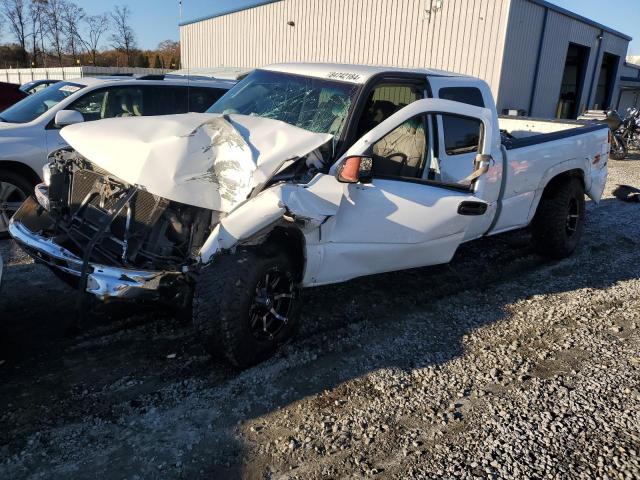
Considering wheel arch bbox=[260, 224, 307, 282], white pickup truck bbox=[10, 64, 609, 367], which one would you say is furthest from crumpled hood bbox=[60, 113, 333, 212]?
wheel arch bbox=[260, 224, 307, 282]

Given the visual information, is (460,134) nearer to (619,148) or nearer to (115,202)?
(115,202)

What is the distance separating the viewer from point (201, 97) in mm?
7184

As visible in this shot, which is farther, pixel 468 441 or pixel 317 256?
pixel 317 256

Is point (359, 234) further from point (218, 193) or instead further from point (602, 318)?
point (602, 318)

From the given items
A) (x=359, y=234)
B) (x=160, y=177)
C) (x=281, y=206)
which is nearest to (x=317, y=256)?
(x=359, y=234)

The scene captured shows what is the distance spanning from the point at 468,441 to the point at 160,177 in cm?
243

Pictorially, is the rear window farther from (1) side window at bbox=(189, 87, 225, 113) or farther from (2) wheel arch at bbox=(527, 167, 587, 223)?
(1) side window at bbox=(189, 87, 225, 113)

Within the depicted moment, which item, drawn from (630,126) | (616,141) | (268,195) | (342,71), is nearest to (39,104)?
(342,71)

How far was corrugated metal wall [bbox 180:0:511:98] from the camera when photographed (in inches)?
617

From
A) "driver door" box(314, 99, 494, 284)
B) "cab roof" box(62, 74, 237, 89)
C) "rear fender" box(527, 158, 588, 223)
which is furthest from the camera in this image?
"cab roof" box(62, 74, 237, 89)

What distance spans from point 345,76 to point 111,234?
2.18m

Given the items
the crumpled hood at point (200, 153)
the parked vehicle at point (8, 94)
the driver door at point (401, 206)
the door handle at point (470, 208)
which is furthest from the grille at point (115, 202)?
the parked vehicle at point (8, 94)

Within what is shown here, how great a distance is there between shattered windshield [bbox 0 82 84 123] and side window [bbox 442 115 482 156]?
4742 mm

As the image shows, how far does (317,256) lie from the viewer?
3.59 metres
